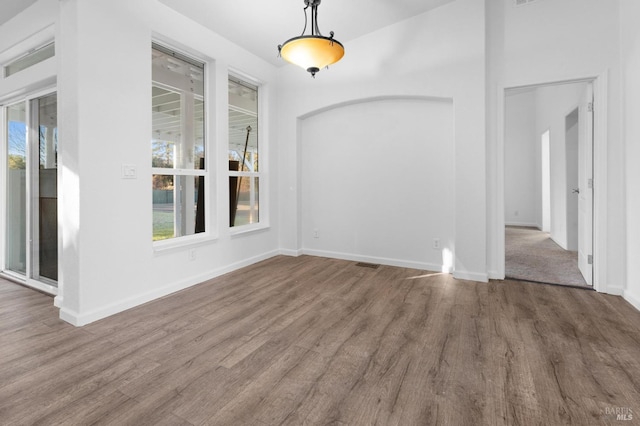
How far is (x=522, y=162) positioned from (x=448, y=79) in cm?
627

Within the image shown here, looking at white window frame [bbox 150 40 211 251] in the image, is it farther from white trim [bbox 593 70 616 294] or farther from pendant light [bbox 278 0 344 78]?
white trim [bbox 593 70 616 294]

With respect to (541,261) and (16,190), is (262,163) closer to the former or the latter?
(16,190)

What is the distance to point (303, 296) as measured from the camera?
126 inches

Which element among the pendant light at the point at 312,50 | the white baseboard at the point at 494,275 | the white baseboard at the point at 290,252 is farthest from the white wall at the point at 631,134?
the white baseboard at the point at 290,252

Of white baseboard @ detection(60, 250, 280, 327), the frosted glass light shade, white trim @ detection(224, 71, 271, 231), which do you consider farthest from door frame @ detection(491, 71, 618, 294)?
white baseboard @ detection(60, 250, 280, 327)

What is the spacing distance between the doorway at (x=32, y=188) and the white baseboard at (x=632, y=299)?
567 centimetres

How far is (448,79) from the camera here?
3.73 m

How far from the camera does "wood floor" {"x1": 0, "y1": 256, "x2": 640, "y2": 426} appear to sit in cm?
154

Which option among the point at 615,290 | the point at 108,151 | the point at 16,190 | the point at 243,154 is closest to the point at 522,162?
the point at 615,290

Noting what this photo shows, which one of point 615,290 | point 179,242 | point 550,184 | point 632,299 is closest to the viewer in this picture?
point 632,299

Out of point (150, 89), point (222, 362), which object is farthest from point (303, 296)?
point (150, 89)

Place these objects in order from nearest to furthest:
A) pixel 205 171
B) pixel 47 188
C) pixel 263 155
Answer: pixel 47 188 → pixel 205 171 → pixel 263 155

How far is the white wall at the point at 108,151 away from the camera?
257 centimetres

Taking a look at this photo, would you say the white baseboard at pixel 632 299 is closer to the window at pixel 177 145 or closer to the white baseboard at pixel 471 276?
the white baseboard at pixel 471 276
